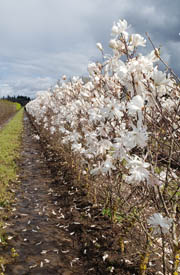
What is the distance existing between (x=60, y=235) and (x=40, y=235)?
318mm

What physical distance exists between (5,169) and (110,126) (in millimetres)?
5102

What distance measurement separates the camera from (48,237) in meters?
4.15

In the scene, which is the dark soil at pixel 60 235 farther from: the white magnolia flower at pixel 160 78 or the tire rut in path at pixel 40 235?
the white magnolia flower at pixel 160 78

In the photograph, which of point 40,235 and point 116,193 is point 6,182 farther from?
point 116,193

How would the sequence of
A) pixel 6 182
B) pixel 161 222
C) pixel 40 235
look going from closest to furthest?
pixel 161 222, pixel 40 235, pixel 6 182

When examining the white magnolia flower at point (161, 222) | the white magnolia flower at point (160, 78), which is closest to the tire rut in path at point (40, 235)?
the white magnolia flower at point (161, 222)

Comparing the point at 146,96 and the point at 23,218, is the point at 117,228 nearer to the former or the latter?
the point at 23,218

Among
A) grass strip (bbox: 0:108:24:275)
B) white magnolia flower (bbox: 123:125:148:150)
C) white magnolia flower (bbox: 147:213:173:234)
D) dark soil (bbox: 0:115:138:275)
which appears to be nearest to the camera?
white magnolia flower (bbox: 123:125:148:150)

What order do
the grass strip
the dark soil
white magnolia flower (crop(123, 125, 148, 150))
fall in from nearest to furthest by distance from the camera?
white magnolia flower (crop(123, 125, 148, 150)) < the dark soil < the grass strip

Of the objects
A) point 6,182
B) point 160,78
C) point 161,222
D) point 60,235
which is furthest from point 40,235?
point 160,78

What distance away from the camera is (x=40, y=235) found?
4.20 m

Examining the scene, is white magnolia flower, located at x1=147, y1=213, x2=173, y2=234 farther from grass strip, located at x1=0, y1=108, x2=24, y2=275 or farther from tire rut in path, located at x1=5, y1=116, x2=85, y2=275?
grass strip, located at x1=0, y1=108, x2=24, y2=275

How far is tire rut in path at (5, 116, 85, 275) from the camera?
3422 mm

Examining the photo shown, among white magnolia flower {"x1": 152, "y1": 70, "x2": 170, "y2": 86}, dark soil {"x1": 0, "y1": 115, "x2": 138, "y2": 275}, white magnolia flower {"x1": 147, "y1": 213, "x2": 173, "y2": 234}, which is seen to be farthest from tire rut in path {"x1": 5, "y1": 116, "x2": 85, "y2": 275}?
white magnolia flower {"x1": 152, "y1": 70, "x2": 170, "y2": 86}
